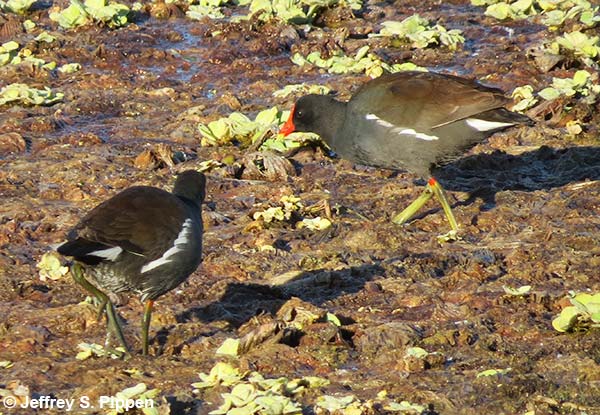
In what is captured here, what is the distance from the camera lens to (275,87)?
1090 cm

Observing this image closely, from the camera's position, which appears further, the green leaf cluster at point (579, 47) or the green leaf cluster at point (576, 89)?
the green leaf cluster at point (579, 47)

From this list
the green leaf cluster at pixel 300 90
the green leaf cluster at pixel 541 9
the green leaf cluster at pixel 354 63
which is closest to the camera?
the green leaf cluster at pixel 300 90

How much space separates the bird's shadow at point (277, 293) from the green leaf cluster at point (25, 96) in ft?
13.4

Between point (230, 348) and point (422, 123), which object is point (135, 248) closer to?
point (230, 348)

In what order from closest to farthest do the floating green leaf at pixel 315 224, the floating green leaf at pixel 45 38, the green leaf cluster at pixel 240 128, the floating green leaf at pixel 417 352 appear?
1. the floating green leaf at pixel 417 352
2. the floating green leaf at pixel 315 224
3. the green leaf cluster at pixel 240 128
4. the floating green leaf at pixel 45 38

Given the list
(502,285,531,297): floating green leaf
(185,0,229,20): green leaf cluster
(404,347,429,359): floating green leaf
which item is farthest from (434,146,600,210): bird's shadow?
(185,0,229,20): green leaf cluster

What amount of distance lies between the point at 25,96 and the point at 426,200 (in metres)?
4.07

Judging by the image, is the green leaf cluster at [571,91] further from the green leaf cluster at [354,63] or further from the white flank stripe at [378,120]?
the white flank stripe at [378,120]

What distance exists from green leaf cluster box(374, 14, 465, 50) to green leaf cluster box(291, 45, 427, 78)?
1.70 feet

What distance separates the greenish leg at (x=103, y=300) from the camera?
19.5 ft

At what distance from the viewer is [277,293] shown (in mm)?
6914

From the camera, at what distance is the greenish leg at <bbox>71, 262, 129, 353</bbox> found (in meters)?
5.96

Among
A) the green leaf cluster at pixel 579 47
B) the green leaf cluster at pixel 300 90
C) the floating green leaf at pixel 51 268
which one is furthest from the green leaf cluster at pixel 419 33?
the floating green leaf at pixel 51 268

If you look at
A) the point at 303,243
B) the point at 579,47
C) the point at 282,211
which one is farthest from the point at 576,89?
the point at 303,243
